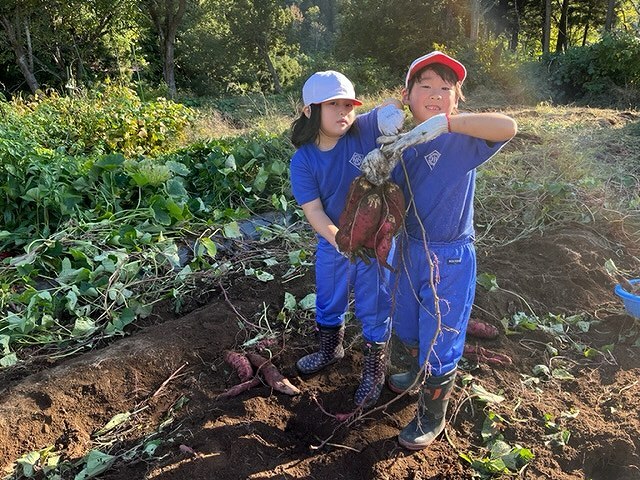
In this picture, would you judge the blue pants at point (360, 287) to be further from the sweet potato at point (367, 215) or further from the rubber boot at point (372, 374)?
the sweet potato at point (367, 215)

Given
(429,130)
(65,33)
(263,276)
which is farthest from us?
(65,33)

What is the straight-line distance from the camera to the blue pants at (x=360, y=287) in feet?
6.91

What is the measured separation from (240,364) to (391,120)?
141cm

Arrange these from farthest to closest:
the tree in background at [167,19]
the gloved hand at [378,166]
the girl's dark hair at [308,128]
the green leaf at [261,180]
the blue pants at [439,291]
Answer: the tree in background at [167,19]
the green leaf at [261,180]
the girl's dark hair at [308,128]
the blue pants at [439,291]
the gloved hand at [378,166]

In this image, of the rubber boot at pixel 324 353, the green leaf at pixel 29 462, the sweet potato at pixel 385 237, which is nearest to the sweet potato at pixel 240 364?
the rubber boot at pixel 324 353

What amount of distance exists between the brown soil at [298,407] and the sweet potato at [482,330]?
0.03 meters

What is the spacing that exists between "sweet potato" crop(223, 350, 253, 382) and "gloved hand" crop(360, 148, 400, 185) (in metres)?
1.22

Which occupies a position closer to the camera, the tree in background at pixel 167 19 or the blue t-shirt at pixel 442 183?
the blue t-shirt at pixel 442 183

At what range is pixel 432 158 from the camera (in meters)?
1.75

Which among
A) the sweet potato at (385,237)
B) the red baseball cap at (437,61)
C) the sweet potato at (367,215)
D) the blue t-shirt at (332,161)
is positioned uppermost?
the red baseball cap at (437,61)

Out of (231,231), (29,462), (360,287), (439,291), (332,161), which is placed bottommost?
(29,462)

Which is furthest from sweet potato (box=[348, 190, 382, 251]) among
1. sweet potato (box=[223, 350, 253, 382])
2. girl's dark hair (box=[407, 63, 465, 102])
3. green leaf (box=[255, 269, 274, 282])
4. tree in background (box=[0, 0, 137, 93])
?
tree in background (box=[0, 0, 137, 93])

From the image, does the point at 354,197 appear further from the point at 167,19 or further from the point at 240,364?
the point at 167,19

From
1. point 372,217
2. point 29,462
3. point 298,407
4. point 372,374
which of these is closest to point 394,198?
point 372,217
